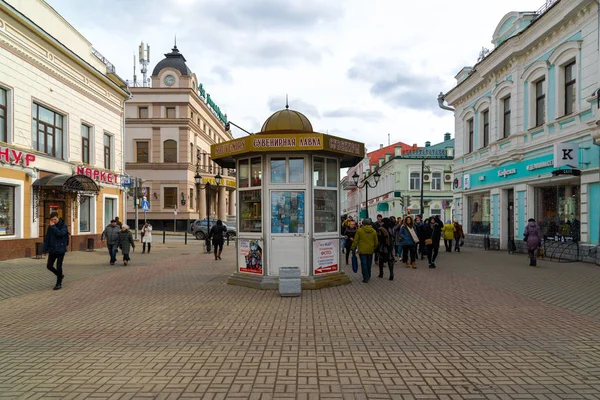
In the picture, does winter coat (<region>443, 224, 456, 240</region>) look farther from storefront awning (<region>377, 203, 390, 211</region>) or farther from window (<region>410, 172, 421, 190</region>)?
storefront awning (<region>377, 203, 390, 211</region>)

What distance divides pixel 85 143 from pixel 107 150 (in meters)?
2.23

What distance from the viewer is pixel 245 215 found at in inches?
413

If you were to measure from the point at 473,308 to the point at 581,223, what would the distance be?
32.2 ft

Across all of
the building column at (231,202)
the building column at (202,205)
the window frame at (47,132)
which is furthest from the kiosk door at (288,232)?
the building column at (231,202)

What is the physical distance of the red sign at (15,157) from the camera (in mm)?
15469

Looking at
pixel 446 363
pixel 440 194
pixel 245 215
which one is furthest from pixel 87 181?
pixel 440 194

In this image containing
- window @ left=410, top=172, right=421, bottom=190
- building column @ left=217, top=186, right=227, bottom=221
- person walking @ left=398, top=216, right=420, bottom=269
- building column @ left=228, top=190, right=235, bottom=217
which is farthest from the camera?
building column @ left=228, top=190, right=235, bottom=217

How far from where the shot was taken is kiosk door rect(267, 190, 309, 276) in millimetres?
9953

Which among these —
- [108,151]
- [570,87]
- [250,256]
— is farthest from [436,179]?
[250,256]

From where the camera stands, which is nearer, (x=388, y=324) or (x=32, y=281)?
(x=388, y=324)

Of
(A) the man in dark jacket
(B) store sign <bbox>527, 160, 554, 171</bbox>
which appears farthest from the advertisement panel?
(B) store sign <bbox>527, 160, 554, 171</bbox>

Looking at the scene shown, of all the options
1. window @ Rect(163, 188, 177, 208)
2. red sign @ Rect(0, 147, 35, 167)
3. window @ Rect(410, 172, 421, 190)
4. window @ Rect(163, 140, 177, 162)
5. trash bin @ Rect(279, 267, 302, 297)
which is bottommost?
trash bin @ Rect(279, 267, 302, 297)

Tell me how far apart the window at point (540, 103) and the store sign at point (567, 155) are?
9.75 feet

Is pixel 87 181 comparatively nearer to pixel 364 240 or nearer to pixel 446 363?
pixel 364 240
